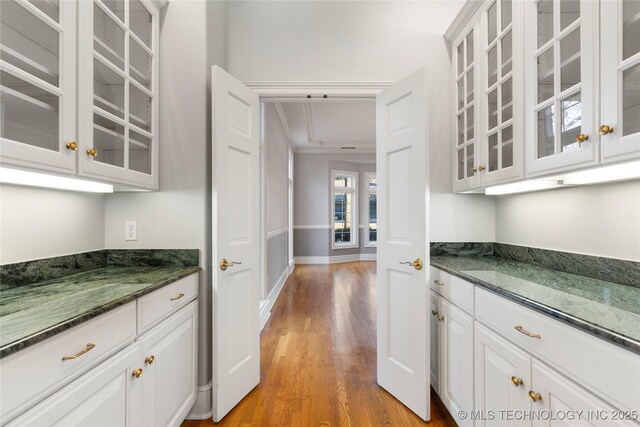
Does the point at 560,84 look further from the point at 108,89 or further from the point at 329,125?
the point at 329,125

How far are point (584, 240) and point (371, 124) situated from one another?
448 centimetres

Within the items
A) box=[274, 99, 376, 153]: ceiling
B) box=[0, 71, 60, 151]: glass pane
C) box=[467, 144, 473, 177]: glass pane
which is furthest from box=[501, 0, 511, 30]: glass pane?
box=[0, 71, 60, 151]: glass pane

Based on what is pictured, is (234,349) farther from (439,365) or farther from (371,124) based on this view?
(371,124)

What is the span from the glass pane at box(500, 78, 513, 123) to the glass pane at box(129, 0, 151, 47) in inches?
83.4

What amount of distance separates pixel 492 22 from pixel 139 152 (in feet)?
7.38

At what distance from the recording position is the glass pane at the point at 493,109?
1689 millimetres

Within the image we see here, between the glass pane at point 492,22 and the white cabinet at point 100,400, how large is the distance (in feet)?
8.24

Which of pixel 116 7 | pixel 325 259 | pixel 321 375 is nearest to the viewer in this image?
pixel 116 7

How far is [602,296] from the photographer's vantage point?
106cm

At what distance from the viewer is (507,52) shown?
1.60 meters

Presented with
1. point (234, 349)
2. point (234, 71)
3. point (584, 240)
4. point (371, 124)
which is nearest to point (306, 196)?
point (371, 124)

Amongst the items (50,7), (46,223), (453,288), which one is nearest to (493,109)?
(453,288)

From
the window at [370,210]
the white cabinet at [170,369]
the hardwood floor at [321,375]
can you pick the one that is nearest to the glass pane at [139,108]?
Answer: the white cabinet at [170,369]

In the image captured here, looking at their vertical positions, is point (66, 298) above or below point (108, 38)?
below
